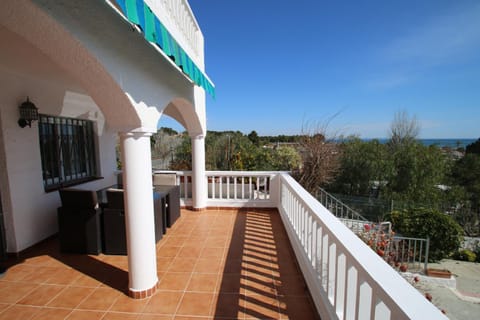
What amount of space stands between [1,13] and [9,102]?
2.84 m

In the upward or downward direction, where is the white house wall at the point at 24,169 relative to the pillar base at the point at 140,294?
upward

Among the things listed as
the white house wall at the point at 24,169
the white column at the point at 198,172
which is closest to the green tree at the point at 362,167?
the white column at the point at 198,172

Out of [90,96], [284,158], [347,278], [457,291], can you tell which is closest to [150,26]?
[90,96]

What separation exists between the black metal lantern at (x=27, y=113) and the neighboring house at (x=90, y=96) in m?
0.05

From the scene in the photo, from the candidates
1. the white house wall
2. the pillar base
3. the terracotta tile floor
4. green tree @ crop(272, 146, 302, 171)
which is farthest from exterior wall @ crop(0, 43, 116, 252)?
green tree @ crop(272, 146, 302, 171)

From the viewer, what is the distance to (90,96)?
8.36 ft

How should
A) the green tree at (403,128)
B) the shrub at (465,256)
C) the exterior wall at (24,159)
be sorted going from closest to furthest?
the exterior wall at (24,159) → the shrub at (465,256) → the green tree at (403,128)

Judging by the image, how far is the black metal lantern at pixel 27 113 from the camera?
3504 mm

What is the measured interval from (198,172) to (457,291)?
1090 cm

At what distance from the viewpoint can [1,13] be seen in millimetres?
1381

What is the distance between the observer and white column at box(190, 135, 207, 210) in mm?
5535

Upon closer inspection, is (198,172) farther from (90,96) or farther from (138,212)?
(90,96)

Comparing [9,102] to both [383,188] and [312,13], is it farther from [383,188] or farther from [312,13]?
[383,188]

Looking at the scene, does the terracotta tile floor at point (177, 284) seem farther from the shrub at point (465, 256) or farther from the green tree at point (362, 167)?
the green tree at point (362, 167)
